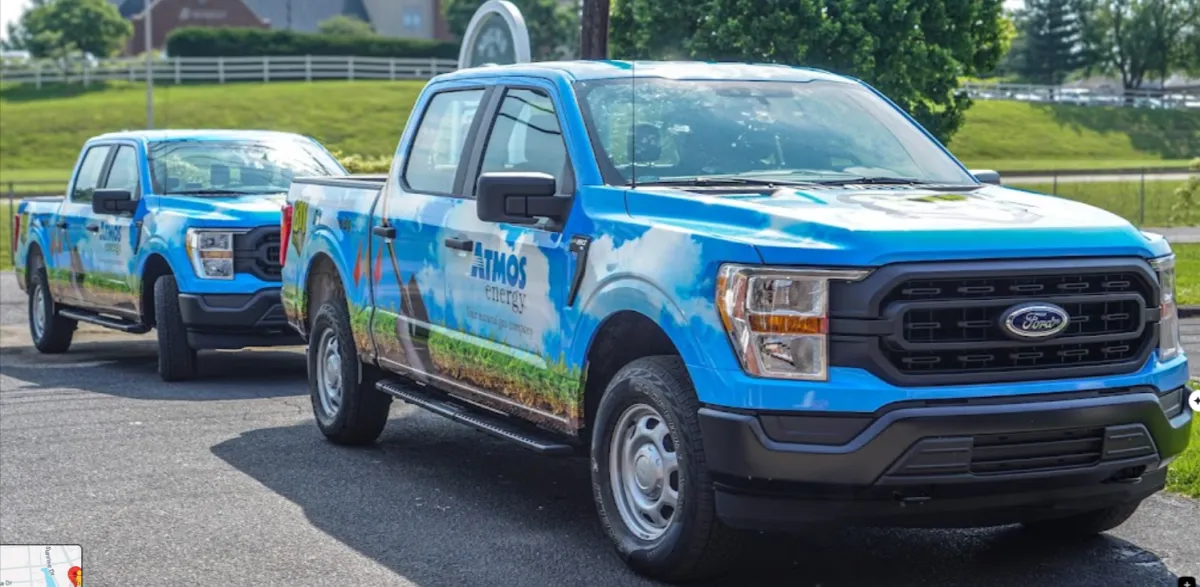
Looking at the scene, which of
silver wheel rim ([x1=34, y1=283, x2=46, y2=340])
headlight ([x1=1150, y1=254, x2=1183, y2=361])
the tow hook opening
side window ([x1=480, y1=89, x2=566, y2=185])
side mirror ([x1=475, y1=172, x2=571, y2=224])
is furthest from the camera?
silver wheel rim ([x1=34, y1=283, x2=46, y2=340])

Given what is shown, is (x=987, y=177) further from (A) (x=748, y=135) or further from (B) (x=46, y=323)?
(B) (x=46, y=323)

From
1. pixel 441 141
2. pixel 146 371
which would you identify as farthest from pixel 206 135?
pixel 441 141

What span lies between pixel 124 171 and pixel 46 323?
1964mm

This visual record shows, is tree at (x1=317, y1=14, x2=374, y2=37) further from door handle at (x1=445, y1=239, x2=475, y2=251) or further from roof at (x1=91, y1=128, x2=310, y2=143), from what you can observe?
door handle at (x1=445, y1=239, x2=475, y2=251)

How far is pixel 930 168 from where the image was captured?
24.2ft

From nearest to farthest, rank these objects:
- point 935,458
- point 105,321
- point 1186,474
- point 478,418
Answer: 1. point 935,458
2. point 478,418
3. point 1186,474
4. point 105,321

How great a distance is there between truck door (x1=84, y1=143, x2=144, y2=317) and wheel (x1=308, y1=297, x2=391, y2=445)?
401 centimetres

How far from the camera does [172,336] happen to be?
12.6 meters

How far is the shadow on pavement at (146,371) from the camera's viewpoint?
12141 millimetres

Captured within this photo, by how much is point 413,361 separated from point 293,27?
119 m

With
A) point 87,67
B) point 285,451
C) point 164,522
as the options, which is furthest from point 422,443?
point 87,67

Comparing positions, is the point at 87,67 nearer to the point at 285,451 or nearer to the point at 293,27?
the point at 293,27

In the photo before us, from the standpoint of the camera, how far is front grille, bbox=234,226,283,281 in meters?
12.4

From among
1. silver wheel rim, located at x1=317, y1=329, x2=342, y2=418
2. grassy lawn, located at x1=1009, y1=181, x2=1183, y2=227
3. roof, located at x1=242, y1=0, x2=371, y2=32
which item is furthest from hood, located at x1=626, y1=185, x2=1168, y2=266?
roof, located at x1=242, y1=0, x2=371, y2=32
